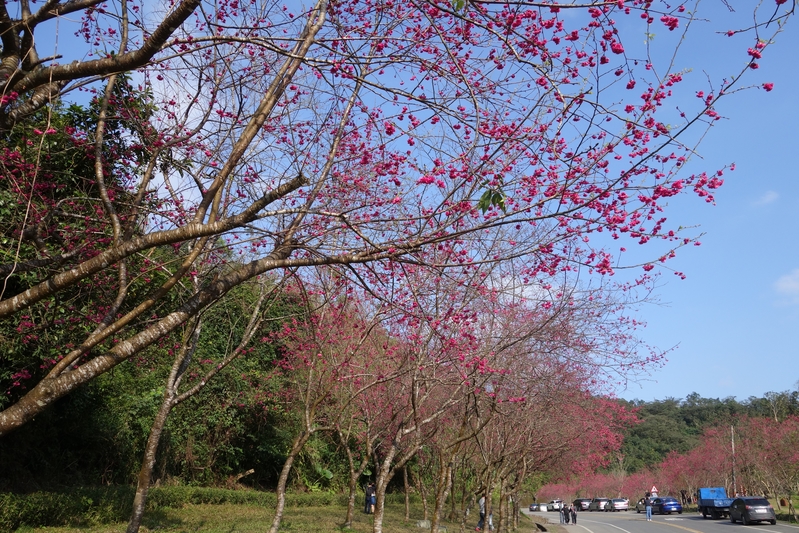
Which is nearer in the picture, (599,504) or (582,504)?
(599,504)

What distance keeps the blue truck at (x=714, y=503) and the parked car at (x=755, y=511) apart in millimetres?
5692

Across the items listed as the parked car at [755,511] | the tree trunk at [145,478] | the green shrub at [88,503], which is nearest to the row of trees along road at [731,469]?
the parked car at [755,511]

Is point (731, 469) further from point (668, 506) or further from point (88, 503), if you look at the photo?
point (88, 503)

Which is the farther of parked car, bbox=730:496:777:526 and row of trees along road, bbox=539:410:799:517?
row of trees along road, bbox=539:410:799:517

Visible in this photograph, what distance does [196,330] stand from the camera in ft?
30.0

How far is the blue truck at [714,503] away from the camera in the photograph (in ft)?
105

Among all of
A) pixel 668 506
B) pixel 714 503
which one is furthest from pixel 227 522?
pixel 668 506

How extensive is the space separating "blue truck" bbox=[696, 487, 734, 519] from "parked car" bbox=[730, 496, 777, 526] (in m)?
5.69

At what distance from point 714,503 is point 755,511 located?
300 inches

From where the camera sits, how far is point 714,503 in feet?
107

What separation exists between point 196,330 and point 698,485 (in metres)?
45.4

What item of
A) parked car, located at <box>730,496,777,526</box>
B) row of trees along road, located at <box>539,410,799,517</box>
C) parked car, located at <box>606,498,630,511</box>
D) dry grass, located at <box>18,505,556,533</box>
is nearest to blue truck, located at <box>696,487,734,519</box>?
→ row of trees along road, located at <box>539,410,799,517</box>

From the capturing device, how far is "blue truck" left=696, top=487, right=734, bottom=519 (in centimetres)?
3212

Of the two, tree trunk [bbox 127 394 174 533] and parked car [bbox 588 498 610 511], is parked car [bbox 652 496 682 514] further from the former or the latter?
tree trunk [bbox 127 394 174 533]
